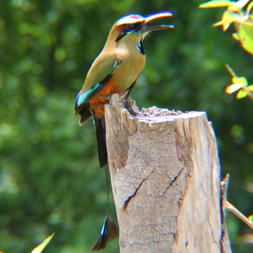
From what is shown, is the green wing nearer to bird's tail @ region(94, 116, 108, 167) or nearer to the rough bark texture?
bird's tail @ region(94, 116, 108, 167)

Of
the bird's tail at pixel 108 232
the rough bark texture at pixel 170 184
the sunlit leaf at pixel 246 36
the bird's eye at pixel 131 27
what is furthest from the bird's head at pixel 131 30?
the rough bark texture at pixel 170 184

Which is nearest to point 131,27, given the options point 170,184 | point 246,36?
point 246,36

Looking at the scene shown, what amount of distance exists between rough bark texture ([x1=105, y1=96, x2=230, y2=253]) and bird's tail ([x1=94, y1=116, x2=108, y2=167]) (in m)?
0.66

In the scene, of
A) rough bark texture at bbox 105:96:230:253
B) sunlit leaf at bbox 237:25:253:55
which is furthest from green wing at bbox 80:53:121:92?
rough bark texture at bbox 105:96:230:253

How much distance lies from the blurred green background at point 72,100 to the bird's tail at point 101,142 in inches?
154

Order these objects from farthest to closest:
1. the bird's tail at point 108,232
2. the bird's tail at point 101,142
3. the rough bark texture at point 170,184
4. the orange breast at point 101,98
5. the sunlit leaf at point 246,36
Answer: the orange breast at point 101,98 < the bird's tail at point 101,142 < the sunlit leaf at point 246,36 < the bird's tail at point 108,232 < the rough bark texture at point 170,184

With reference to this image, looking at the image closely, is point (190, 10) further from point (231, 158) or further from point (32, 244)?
point (32, 244)

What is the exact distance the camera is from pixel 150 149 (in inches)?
87.5

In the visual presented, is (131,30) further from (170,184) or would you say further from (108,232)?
(170,184)

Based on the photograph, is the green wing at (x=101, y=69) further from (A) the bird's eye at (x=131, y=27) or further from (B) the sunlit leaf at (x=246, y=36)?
(B) the sunlit leaf at (x=246, y=36)

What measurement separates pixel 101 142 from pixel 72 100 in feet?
17.2

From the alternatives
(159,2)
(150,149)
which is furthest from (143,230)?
(159,2)

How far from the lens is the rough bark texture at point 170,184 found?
221 centimetres

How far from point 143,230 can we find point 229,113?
586 cm
